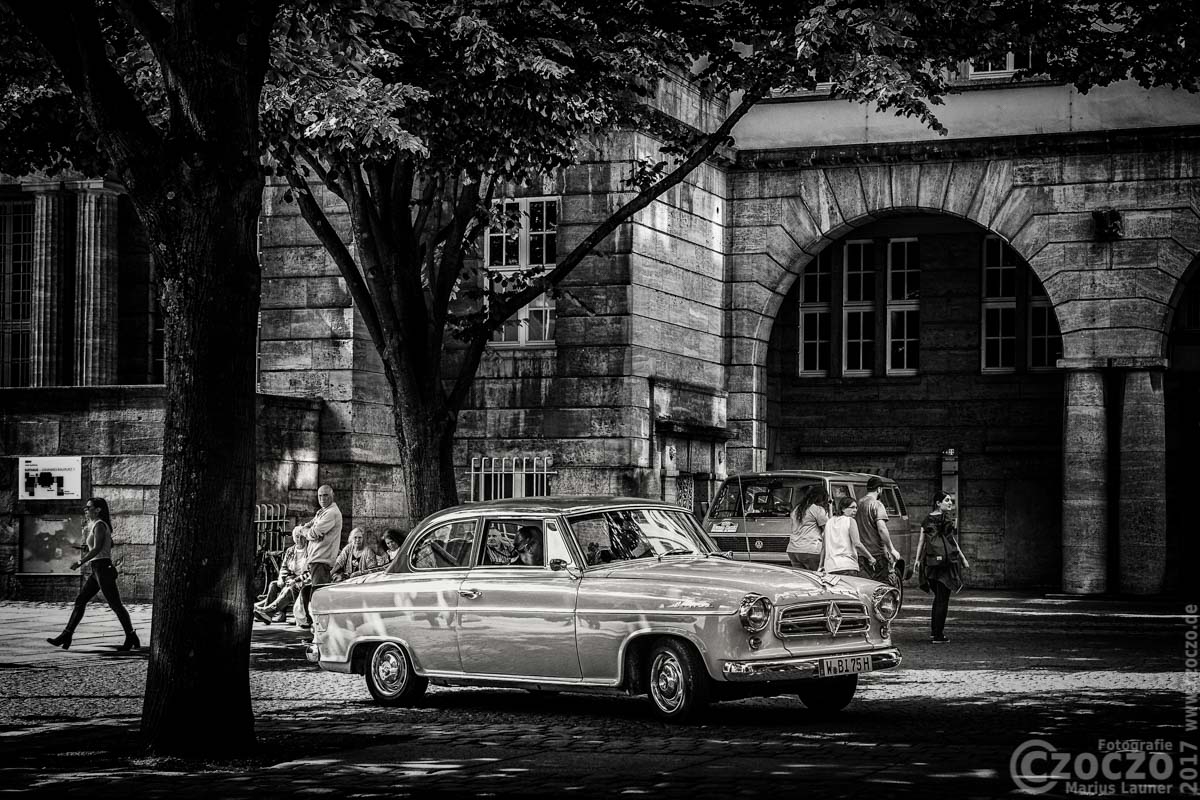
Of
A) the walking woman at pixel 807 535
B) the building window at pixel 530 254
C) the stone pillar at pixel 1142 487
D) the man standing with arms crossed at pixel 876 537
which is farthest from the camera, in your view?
the building window at pixel 530 254

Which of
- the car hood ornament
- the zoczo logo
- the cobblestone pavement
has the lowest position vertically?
the cobblestone pavement

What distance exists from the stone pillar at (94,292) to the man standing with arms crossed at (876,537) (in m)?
14.9

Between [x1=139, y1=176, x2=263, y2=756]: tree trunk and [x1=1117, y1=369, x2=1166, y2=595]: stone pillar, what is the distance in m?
18.6

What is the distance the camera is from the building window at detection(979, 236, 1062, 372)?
104ft

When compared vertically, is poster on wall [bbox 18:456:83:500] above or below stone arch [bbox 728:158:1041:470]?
below

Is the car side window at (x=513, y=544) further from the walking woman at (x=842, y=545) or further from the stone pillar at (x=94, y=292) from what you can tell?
the stone pillar at (x=94, y=292)

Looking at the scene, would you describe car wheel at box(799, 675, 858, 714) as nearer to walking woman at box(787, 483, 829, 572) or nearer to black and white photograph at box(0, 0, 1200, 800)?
black and white photograph at box(0, 0, 1200, 800)

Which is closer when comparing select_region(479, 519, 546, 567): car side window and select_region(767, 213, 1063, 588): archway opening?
select_region(479, 519, 546, 567): car side window

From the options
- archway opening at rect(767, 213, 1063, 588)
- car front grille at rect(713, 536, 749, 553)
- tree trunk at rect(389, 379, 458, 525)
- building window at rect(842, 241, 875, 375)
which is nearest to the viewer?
tree trunk at rect(389, 379, 458, 525)

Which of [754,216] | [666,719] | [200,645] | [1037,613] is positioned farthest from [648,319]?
[200,645]

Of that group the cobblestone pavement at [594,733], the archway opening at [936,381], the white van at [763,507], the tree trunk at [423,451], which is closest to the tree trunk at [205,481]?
the cobblestone pavement at [594,733]

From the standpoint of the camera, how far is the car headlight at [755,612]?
12.0m

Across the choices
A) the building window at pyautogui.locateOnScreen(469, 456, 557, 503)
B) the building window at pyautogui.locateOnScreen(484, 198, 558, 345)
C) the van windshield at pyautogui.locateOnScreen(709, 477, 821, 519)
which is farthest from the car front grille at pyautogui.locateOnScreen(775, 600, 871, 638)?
the building window at pyautogui.locateOnScreen(484, 198, 558, 345)

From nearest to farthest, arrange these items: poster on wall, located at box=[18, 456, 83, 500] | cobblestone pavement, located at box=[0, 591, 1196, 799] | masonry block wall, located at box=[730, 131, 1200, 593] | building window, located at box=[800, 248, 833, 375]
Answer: cobblestone pavement, located at box=[0, 591, 1196, 799] < poster on wall, located at box=[18, 456, 83, 500] < masonry block wall, located at box=[730, 131, 1200, 593] < building window, located at box=[800, 248, 833, 375]
